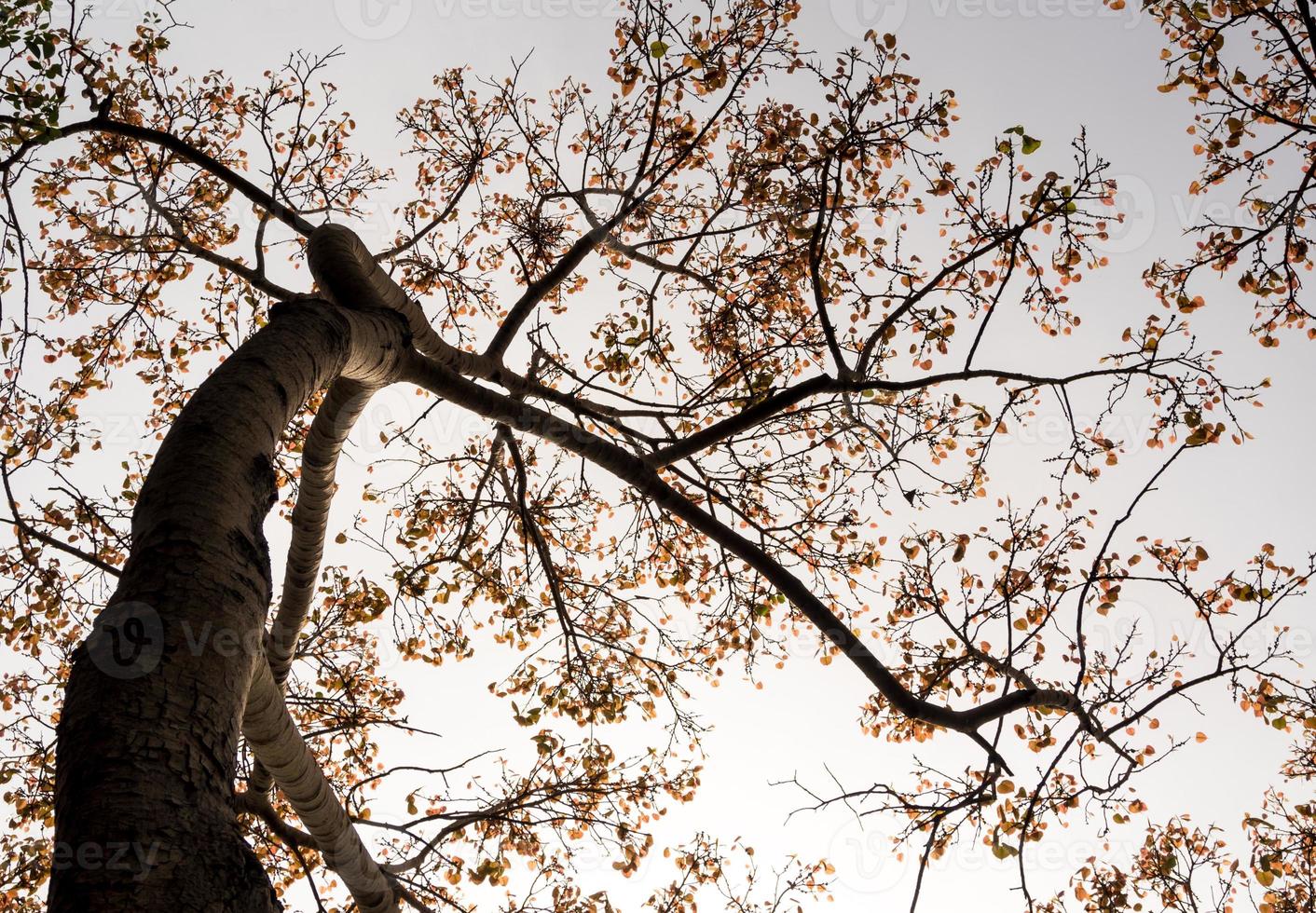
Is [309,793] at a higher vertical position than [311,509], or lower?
lower

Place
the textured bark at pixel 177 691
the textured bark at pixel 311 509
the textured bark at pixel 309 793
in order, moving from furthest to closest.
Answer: the textured bark at pixel 311 509
the textured bark at pixel 309 793
the textured bark at pixel 177 691

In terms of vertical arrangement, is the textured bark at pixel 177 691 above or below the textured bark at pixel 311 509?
below

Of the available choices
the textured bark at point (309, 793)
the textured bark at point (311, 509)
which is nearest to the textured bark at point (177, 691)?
the textured bark at point (309, 793)

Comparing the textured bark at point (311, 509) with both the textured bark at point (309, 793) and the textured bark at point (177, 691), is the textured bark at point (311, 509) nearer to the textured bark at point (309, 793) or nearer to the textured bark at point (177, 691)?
the textured bark at point (309, 793)

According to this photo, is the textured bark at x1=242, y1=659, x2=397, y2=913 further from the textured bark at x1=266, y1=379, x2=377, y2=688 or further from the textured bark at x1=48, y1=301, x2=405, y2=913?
the textured bark at x1=48, y1=301, x2=405, y2=913

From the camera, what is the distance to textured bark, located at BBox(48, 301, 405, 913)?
1.27m

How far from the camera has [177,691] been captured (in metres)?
1.50

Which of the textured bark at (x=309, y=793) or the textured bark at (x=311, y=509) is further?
the textured bark at (x=311, y=509)

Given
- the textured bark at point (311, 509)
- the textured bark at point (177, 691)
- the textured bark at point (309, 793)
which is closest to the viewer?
the textured bark at point (177, 691)

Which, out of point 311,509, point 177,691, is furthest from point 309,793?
point 177,691

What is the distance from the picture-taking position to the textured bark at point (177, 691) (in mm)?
1269

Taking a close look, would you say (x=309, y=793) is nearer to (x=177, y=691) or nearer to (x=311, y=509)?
(x=311, y=509)

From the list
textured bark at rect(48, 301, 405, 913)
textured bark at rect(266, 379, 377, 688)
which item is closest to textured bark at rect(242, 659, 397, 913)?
textured bark at rect(266, 379, 377, 688)

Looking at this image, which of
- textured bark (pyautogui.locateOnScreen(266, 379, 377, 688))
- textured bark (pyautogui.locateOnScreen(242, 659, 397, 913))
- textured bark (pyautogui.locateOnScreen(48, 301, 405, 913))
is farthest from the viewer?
textured bark (pyautogui.locateOnScreen(266, 379, 377, 688))
